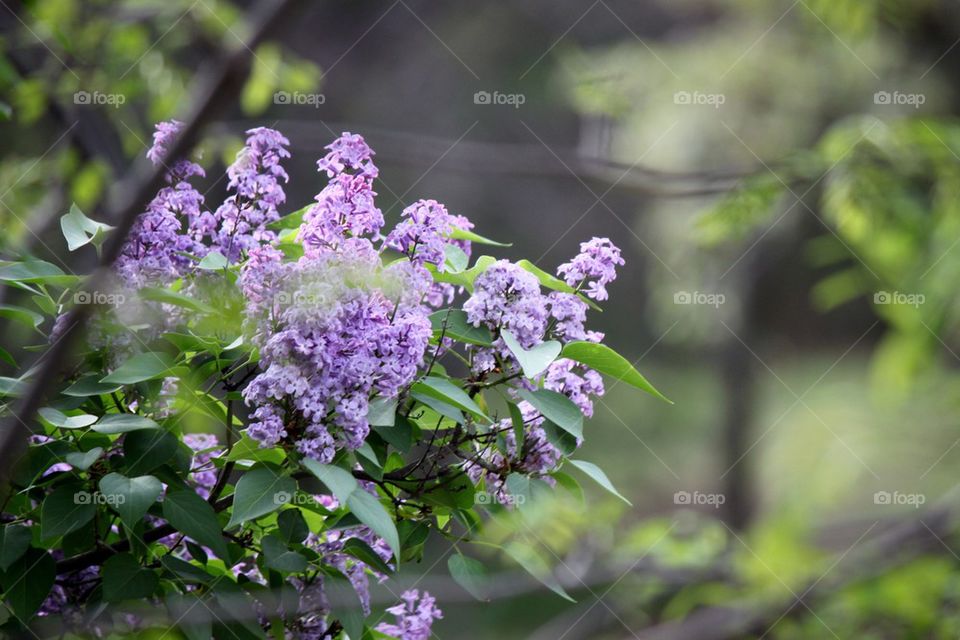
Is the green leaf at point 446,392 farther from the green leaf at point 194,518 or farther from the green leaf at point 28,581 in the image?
the green leaf at point 28,581

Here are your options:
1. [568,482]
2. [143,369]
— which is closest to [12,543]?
[143,369]

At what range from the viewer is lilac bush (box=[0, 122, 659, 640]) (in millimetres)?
563

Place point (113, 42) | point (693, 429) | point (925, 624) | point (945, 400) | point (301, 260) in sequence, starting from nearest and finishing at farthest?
point (301, 260) → point (113, 42) → point (925, 624) → point (945, 400) → point (693, 429)

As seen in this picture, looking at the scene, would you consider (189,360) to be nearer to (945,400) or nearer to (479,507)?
(479,507)

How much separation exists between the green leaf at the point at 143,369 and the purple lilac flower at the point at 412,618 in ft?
0.81

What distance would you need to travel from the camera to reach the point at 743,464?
156 inches

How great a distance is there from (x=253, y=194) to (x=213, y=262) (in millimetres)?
93

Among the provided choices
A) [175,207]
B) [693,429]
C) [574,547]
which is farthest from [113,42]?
[693,429]

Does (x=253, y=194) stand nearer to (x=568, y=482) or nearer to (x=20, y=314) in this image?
(x=20, y=314)

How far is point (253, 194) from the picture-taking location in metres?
0.70

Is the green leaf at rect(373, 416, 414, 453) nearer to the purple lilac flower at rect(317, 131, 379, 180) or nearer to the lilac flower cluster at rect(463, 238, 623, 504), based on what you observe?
the lilac flower cluster at rect(463, 238, 623, 504)

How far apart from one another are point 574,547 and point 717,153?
78.4 inches

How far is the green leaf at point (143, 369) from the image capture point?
0.56m

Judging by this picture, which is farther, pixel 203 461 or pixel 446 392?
pixel 203 461
